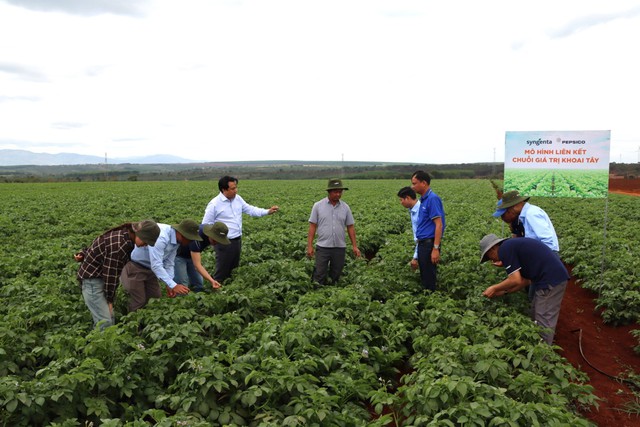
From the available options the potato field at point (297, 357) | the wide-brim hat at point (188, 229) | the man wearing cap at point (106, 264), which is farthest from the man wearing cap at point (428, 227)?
the man wearing cap at point (106, 264)

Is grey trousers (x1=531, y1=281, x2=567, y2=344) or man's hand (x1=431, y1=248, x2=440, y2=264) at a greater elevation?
man's hand (x1=431, y1=248, x2=440, y2=264)

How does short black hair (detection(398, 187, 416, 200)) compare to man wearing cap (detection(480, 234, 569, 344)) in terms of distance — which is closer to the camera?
man wearing cap (detection(480, 234, 569, 344))

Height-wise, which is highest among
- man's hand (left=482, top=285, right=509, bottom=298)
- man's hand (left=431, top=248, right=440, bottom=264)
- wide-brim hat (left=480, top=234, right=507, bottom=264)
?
wide-brim hat (left=480, top=234, right=507, bottom=264)

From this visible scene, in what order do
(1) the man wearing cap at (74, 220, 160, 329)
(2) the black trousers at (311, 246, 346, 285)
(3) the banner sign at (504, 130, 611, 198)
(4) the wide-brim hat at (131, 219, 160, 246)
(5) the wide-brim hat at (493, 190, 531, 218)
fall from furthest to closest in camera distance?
(3) the banner sign at (504, 130, 611, 198), (2) the black trousers at (311, 246, 346, 285), (5) the wide-brim hat at (493, 190, 531, 218), (1) the man wearing cap at (74, 220, 160, 329), (4) the wide-brim hat at (131, 219, 160, 246)

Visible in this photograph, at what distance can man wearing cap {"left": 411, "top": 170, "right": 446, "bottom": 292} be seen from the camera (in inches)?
273

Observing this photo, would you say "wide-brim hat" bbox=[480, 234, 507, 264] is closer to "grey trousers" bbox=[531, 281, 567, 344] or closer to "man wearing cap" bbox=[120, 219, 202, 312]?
"grey trousers" bbox=[531, 281, 567, 344]

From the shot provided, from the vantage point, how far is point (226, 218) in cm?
775

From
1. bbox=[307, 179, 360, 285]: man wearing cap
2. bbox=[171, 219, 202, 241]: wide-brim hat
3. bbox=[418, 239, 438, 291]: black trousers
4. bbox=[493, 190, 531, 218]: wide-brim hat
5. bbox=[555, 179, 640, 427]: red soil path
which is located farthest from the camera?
bbox=[307, 179, 360, 285]: man wearing cap

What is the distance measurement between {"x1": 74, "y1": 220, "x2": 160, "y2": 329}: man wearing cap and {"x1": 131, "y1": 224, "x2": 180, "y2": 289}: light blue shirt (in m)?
0.29

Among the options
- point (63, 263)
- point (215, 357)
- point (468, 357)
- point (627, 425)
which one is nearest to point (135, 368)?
point (215, 357)

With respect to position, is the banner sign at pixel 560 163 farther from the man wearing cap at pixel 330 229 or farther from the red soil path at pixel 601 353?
the man wearing cap at pixel 330 229

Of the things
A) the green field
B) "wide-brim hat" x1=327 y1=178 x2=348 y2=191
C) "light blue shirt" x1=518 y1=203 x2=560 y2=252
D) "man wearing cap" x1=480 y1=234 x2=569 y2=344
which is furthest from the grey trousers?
"wide-brim hat" x1=327 y1=178 x2=348 y2=191

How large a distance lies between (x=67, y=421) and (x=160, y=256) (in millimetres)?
2443

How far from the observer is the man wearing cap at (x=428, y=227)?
695 cm
